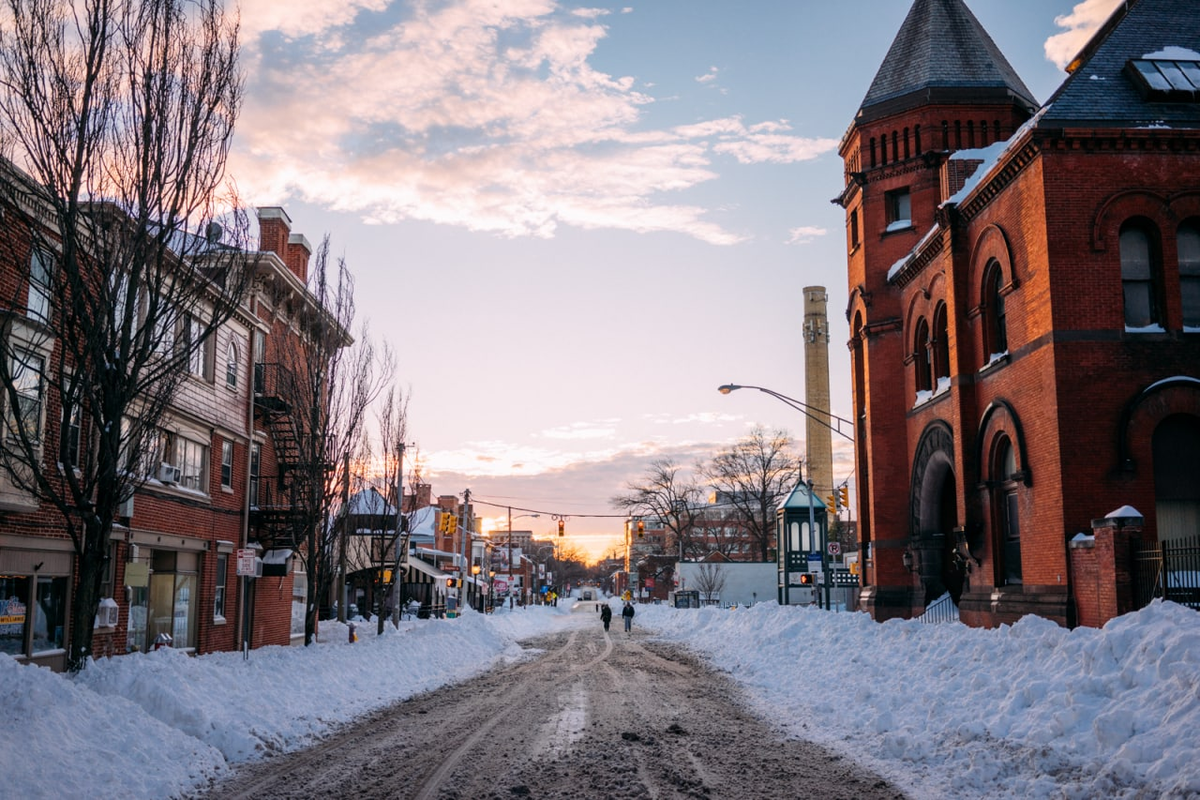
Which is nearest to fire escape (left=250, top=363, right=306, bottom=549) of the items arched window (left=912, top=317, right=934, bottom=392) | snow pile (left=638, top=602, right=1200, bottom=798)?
snow pile (left=638, top=602, right=1200, bottom=798)

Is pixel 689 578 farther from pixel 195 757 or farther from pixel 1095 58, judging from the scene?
pixel 195 757

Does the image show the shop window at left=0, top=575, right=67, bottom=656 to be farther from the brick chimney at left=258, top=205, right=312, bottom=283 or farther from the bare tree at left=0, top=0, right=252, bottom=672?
the brick chimney at left=258, top=205, right=312, bottom=283

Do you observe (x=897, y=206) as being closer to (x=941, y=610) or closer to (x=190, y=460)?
(x=941, y=610)

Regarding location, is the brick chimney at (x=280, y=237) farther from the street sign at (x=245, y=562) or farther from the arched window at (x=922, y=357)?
the arched window at (x=922, y=357)

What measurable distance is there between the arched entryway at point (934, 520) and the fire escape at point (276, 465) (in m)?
17.3

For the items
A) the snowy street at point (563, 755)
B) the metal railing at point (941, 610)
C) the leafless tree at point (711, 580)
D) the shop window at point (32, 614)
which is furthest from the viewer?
the leafless tree at point (711, 580)

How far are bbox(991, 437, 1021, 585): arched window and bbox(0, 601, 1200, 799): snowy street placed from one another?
8.37 ft

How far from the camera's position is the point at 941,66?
96.8ft

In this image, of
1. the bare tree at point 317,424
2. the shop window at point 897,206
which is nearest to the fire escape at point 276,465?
the bare tree at point 317,424

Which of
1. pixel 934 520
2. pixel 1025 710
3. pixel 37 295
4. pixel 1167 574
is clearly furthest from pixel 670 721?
pixel 934 520

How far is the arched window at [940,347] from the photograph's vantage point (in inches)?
1019

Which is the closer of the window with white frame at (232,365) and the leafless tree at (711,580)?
the window with white frame at (232,365)

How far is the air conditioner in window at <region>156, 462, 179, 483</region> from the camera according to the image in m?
23.0

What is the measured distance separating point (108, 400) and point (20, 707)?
5286mm
